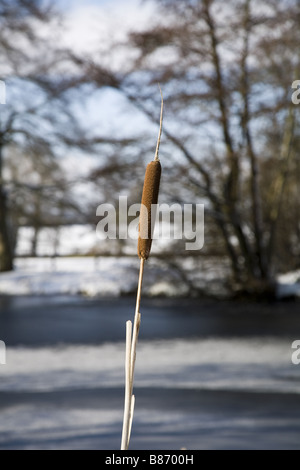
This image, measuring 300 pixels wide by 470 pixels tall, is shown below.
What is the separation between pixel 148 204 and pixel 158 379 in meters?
3.87

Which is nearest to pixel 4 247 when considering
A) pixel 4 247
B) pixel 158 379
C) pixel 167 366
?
pixel 4 247

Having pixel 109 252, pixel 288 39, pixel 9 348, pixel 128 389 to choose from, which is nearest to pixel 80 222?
pixel 109 252

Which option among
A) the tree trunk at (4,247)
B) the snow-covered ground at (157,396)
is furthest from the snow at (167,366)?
the tree trunk at (4,247)

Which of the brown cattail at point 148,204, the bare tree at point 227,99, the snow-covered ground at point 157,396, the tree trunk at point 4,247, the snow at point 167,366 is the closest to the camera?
the brown cattail at point 148,204

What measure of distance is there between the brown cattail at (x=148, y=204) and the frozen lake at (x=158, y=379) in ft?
7.27

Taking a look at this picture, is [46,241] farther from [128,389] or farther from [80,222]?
[128,389]

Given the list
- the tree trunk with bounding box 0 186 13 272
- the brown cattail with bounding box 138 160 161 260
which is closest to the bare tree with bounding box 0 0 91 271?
the tree trunk with bounding box 0 186 13 272

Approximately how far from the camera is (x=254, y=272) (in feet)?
30.0

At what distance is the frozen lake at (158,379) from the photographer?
3084 mm

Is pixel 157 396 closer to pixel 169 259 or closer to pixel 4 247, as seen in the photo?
pixel 169 259

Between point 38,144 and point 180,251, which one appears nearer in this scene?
point 180,251

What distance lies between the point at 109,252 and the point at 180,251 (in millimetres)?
1188

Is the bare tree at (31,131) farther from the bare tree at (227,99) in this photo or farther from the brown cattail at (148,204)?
the brown cattail at (148,204)

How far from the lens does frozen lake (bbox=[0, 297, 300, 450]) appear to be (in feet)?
10.1
